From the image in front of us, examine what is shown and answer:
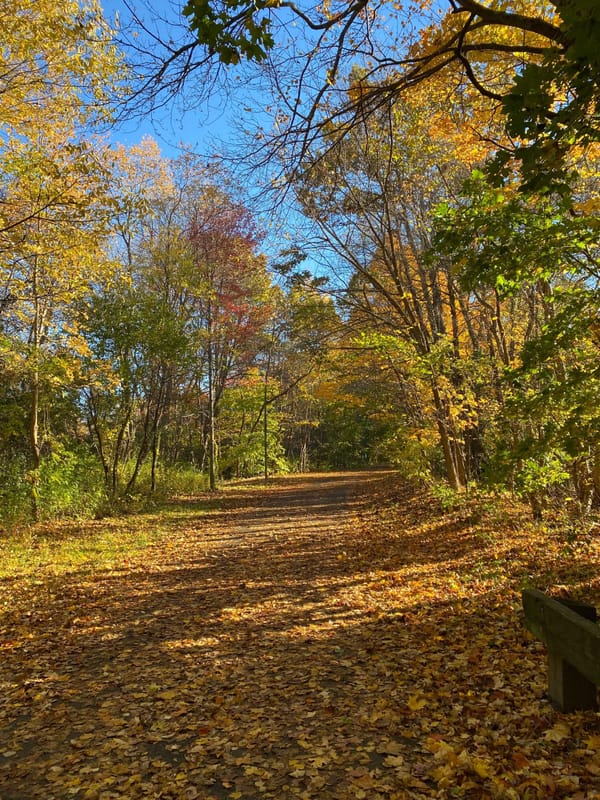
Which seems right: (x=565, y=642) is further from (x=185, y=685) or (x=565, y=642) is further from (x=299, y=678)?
(x=185, y=685)

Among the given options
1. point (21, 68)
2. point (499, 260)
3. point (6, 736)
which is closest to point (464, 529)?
point (499, 260)

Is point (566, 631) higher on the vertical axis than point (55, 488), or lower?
lower

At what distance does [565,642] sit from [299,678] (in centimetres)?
224

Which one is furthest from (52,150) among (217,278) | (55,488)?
(217,278)

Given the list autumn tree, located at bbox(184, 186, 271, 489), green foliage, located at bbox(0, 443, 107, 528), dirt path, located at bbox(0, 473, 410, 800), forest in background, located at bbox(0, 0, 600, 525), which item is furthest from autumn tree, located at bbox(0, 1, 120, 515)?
autumn tree, located at bbox(184, 186, 271, 489)

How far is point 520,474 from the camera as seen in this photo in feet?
18.1

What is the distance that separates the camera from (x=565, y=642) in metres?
3.06

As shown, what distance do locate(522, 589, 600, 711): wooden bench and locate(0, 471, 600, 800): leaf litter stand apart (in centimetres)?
11

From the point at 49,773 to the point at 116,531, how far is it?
29.0 ft

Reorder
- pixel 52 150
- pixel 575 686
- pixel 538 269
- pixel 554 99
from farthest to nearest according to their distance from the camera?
pixel 52 150 → pixel 538 269 → pixel 575 686 → pixel 554 99

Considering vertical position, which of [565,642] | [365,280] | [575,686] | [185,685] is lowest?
[185,685]

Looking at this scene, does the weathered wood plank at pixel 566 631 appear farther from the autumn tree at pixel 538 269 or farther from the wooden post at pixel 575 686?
the autumn tree at pixel 538 269

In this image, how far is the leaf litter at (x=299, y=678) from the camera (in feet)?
9.64

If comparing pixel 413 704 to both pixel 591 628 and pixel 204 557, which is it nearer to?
pixel 591 628
